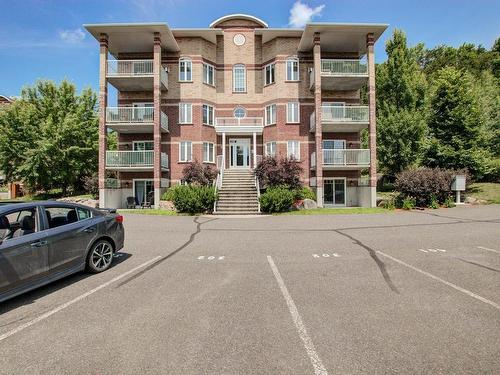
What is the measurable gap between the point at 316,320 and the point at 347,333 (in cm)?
46

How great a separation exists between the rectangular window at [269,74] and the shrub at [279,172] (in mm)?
8658

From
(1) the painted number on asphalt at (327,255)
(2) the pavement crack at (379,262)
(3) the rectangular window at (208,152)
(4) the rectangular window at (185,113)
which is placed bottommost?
(1) the painted number on asphalt at (327,255)

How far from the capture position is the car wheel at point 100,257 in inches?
233

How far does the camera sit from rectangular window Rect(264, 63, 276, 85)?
24.0 meters

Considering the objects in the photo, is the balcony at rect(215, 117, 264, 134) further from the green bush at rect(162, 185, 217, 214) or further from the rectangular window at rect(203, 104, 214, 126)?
the green bush at rect(162, 185, 217, 214)

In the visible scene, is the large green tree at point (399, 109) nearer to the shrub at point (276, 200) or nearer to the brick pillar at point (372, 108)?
the brick pillar at point (372, 108)

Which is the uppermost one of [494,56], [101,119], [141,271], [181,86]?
[494,56]

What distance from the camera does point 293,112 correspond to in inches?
916

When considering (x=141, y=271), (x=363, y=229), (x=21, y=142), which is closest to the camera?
(x=141, y=271)

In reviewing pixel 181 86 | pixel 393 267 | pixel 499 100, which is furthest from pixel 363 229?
pixel 499 100

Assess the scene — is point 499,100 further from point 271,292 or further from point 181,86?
point 271,292

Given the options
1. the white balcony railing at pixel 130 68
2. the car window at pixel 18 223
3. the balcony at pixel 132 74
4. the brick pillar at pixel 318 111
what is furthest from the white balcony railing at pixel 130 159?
the car window at pixel 18 223

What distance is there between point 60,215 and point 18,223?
Answer: 74cm

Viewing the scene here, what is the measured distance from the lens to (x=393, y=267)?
6.24 m
